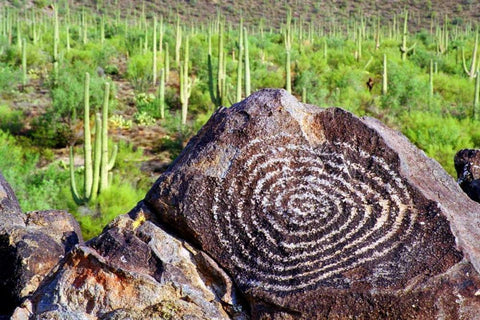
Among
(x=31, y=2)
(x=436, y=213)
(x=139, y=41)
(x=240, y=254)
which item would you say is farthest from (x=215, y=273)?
(x=31, y=2)

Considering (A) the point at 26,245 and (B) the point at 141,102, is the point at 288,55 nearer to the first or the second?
(B) the point at 141,102

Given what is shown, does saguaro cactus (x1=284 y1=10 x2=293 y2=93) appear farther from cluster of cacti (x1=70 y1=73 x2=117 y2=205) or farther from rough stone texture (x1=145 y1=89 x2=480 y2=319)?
rough stone texture (x1=145 y1=89 x2=480 y2=319)

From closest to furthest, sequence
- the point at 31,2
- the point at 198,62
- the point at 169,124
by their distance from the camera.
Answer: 1. the point at 169,124
2. the point at 198,62
3. the point at 31,2

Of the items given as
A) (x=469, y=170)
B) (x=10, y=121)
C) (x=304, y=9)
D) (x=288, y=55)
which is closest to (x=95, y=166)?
(x=469, y=170)

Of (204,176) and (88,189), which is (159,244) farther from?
(88,189)

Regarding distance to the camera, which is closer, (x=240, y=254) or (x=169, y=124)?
(x=240, y=254)

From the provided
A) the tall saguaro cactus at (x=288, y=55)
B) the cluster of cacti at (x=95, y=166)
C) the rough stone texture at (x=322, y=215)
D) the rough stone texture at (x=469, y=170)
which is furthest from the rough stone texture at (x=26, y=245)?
the tall saguaro cactus at (x=288, y=55)

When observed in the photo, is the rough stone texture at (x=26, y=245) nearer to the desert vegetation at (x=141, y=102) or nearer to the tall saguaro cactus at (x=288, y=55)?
the desert vegetation at (x=141, y=102)
